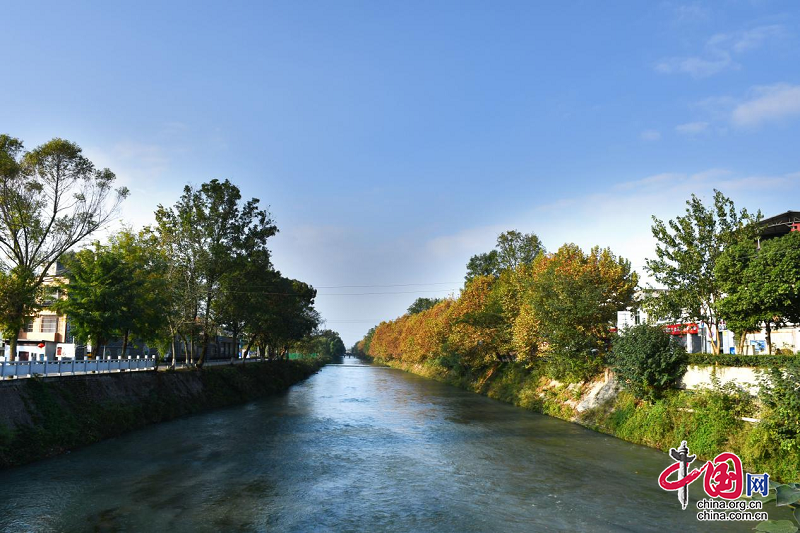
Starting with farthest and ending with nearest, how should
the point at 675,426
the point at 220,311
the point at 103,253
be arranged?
the point at 220,311
the point at 103,253
the point at 675,426

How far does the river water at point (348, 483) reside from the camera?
16531 mm

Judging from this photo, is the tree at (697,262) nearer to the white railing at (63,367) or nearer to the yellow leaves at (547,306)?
the yellow leaves at (547,306)

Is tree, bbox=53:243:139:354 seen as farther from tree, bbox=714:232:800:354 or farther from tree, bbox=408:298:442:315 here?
tree, bbox=408:298:442:315

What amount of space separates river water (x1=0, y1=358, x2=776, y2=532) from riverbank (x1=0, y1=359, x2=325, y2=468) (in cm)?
109

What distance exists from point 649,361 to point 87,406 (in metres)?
33.5

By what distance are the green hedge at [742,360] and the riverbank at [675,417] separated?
60.3 inches

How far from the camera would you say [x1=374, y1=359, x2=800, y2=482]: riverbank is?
2119 cm

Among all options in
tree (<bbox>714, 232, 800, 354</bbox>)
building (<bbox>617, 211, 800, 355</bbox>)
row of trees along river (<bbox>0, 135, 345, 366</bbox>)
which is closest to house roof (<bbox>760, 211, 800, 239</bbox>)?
building (<bbox>617, 211, 800, 355</bbox>)

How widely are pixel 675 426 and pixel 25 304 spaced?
4253 centimetres

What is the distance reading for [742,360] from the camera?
83.2 ft

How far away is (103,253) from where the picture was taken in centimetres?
4053

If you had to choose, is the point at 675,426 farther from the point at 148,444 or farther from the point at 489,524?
the point at 148,444

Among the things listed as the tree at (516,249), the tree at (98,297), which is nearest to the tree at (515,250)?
the tree at (516,249)

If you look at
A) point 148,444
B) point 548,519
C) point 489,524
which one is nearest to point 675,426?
point 548,519
